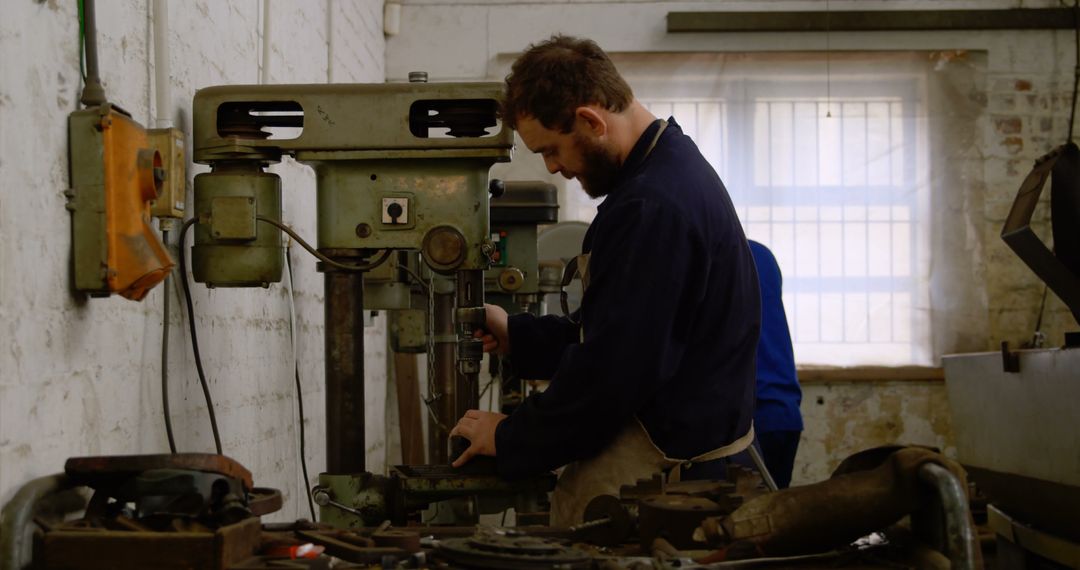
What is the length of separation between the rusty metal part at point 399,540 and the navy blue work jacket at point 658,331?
43cm

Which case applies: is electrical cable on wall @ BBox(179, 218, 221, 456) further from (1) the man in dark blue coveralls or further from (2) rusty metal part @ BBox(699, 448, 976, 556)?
(2) rusty metal part @ BBox(699, 448, 976, 556)

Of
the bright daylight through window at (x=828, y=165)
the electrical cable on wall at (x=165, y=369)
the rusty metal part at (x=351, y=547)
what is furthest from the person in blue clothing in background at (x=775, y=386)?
the bright daylight through window at (x=828, y=165)

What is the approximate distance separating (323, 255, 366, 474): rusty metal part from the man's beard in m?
0.45

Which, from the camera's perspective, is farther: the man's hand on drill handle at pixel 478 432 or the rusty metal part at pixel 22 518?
the man's hand on drill handle at pixel 478 432

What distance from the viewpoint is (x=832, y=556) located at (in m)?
1.33

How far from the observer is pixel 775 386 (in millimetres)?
3025

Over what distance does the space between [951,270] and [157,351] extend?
412 centimetres

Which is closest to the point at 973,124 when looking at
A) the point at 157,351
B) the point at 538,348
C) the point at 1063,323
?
the point at 1063,323

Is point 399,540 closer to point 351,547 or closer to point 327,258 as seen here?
point 351,547

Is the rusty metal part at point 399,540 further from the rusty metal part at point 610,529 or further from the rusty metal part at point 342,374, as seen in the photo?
the rusty metal part at point 342,374

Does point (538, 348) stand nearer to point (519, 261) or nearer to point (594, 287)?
point (594, 287)

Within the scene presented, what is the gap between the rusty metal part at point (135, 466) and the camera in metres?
1.33

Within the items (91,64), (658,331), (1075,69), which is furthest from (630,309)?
(1075,69)

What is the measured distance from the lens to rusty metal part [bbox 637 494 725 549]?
138cm
